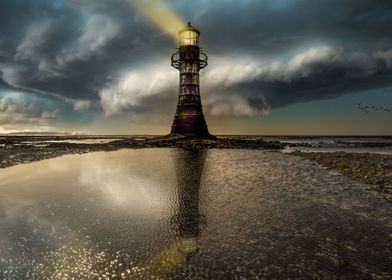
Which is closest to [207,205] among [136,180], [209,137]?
[136,180]

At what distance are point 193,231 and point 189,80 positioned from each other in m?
42.7

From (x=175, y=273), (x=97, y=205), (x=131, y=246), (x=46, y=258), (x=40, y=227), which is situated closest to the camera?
(x=175, y=273)

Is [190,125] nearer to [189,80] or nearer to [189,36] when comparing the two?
[189,80]

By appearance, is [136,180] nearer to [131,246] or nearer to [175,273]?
[131,246]

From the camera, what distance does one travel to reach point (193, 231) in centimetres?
705

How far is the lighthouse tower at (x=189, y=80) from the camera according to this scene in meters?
47.8

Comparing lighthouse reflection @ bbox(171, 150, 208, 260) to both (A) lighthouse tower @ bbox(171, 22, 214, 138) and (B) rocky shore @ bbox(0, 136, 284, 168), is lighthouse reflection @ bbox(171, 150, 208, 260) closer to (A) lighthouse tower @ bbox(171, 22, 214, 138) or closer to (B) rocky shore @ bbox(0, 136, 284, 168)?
(B) rocky shore @ bbox(0, 136, 284, 168)

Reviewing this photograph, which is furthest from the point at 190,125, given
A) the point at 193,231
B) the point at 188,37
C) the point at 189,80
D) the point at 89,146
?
the point at 193,231

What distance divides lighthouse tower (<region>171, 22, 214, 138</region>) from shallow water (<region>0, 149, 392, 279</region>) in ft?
118

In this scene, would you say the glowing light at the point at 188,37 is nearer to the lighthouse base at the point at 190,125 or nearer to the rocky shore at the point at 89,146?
the lighthouse base at the point at 190,125

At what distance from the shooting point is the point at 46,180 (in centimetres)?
1423

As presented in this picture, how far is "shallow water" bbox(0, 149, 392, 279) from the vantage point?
5078 mm

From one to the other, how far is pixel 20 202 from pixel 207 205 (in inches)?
237

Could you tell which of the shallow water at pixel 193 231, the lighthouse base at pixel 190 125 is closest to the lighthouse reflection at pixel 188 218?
the shallow water at pixel 193 231
